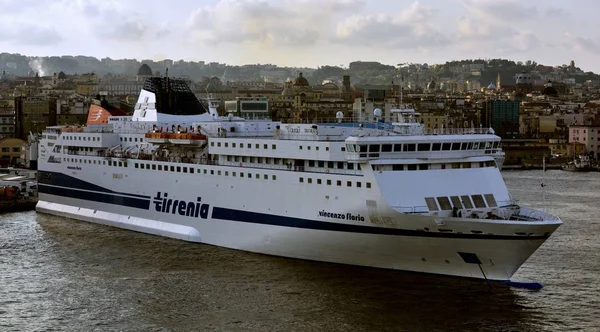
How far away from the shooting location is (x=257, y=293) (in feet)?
61.4

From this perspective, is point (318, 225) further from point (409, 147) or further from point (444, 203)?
Result: point (444, 203)

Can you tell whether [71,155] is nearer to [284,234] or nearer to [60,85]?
[284,234]

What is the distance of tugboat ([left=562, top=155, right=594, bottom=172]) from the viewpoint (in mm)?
59781

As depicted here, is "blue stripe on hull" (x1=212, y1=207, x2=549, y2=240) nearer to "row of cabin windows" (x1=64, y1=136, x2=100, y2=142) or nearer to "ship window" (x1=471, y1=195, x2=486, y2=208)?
"ship window" (x1=471, y1=195, x2=486, y2=208)

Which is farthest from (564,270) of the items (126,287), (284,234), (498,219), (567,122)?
(567,122)

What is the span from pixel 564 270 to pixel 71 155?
16.8 m

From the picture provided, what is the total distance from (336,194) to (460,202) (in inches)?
111

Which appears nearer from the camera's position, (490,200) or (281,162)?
(490,200)

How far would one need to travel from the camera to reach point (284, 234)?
2103 cm

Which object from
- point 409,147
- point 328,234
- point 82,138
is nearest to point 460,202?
point 409,147

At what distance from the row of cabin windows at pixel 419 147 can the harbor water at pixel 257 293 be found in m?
2.80

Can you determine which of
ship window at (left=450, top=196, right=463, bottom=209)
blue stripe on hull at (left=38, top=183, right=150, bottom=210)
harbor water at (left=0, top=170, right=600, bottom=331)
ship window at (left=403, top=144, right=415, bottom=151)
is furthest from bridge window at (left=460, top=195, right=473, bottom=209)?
blue stripe on hull at (left=38, top=183, right=150, bottom=210)

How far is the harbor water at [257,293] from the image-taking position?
659 inches

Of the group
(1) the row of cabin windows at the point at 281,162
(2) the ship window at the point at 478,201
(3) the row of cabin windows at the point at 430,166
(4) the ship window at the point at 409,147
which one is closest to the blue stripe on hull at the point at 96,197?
(1) the row of cabin windows at the point at 281,162
